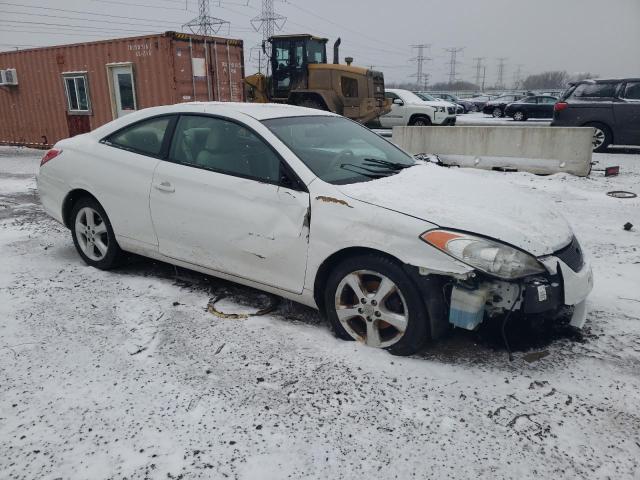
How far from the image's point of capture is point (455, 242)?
104 inches

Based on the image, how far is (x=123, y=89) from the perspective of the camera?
1218 centimetres

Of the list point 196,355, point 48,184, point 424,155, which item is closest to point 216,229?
point 196,355

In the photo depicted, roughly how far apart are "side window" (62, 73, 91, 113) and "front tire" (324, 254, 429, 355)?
1225 centimetres

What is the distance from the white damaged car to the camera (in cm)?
266

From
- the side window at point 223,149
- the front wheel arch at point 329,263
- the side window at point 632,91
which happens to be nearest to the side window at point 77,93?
the side window at point 223,149

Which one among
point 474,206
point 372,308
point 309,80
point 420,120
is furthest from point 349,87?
point 372,308

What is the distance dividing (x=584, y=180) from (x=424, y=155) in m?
2.82

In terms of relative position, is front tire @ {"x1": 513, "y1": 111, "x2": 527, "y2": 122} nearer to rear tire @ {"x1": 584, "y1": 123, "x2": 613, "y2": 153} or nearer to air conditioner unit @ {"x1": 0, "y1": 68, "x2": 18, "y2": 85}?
rear tire @ {"x1": 584, "y1": 123, "x2": 613, "y2": 153}

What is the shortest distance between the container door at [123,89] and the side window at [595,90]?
10765mm

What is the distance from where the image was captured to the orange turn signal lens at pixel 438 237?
264 cm

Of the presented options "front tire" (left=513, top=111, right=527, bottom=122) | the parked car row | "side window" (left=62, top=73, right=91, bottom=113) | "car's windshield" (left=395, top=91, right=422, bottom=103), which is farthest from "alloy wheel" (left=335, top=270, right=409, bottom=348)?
"front tire" (left=513, top=111, right=527, bottom=122)

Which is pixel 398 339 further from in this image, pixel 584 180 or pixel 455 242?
pixel 584 180

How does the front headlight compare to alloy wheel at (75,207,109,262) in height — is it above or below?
above

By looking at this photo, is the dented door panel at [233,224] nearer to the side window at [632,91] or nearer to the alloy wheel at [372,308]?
the alloy wheel at [372,308]
